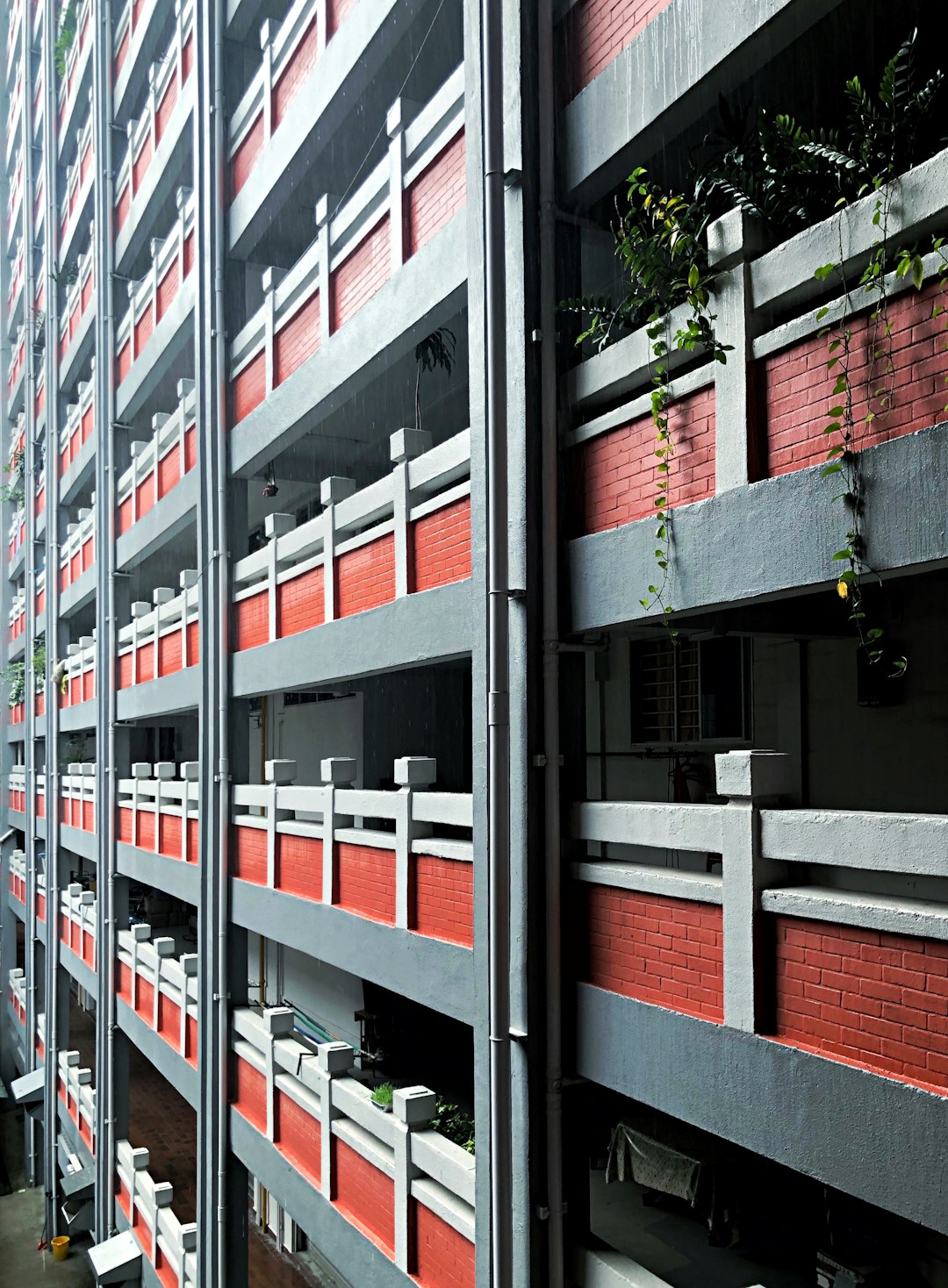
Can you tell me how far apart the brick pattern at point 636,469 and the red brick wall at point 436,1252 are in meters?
4.13

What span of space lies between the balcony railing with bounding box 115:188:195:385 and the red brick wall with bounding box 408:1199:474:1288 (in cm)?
921

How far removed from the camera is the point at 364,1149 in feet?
24.7

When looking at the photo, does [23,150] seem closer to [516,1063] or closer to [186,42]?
[186,42]

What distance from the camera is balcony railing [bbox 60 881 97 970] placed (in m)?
16.1

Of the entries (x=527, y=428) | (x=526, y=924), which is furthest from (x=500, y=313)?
(x=526, y=924)

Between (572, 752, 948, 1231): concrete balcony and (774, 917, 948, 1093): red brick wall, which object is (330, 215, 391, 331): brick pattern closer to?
(572, 752, 948, 1231): concrete balcony

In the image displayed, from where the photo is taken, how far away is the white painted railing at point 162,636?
1191 cm

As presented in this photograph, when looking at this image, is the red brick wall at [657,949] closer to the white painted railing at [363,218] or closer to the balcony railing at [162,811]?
the white painted railing at [363,218]

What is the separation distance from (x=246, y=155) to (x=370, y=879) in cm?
675

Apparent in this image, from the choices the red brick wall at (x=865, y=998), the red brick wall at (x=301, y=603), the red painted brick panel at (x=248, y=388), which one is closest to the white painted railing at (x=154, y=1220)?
the red brick wall at (x=301, y=603)

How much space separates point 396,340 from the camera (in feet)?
24.3

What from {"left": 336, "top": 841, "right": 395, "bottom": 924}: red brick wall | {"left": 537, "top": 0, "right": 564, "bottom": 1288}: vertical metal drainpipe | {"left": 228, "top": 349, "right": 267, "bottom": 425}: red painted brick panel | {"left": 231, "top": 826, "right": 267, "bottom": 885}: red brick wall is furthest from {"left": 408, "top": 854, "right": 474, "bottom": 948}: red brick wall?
{"left": 228, "top": 349, "right": 267, "bottom": 425}: red painted brick panel

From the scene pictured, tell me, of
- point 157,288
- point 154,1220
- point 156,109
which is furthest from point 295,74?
point 154,1220

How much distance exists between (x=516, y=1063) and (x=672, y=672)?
4.41 metres
